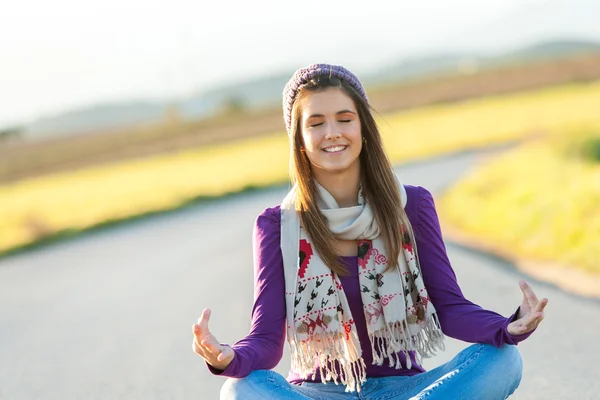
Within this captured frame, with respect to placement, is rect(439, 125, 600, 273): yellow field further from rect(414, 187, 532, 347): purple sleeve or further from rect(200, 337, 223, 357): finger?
rect(200, 337, 223, 357): finger

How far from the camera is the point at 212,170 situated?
31.9 meters

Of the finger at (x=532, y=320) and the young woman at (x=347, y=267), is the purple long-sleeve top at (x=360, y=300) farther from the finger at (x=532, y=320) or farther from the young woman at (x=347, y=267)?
the finger at (x=532, y=320)

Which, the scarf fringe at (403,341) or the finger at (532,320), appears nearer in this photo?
the finger at (532,320)

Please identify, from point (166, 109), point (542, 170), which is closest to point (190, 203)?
point (542, 170)

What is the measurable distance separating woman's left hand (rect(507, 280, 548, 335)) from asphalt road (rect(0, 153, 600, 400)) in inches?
58.6

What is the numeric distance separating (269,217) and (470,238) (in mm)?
7228

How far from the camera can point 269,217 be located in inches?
152

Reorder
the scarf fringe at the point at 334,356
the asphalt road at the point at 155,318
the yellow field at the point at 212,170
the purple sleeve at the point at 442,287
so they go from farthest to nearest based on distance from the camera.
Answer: the yellow field at the point at 212,170 → the asphalt road at the point at 155,318 → the scarf fringe at the point at 334,356 → the purple sleeve at the point at 442,287

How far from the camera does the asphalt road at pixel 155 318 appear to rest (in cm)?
→ 568

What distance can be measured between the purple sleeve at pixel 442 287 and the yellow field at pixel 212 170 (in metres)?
7.21

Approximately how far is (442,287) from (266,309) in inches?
27.7

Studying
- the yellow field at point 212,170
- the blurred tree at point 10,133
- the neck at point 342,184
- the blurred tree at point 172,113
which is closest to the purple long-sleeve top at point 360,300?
the neck at point 342,184

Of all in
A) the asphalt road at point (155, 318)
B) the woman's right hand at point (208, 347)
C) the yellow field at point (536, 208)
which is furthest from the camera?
the yellow field at point (536, 208)

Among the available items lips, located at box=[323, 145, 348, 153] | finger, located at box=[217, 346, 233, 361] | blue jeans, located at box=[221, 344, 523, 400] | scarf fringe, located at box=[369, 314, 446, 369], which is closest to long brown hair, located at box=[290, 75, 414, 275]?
lips, located at box=[323, 145, 348, 153]
